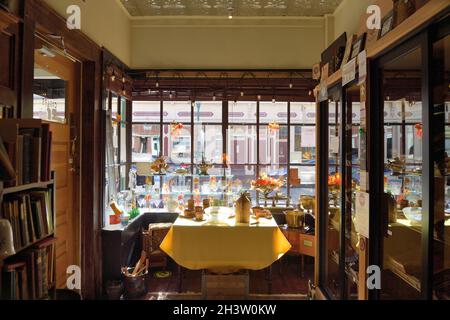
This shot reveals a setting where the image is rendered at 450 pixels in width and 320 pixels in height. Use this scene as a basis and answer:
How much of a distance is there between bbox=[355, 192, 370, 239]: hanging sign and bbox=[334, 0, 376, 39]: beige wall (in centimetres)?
174

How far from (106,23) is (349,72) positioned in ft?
8.47

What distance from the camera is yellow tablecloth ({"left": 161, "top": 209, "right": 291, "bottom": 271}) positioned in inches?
116

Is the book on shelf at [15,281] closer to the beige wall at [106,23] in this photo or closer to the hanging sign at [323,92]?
the beige wall at [106,23]

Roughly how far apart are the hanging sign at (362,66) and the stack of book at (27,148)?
6.38 ft

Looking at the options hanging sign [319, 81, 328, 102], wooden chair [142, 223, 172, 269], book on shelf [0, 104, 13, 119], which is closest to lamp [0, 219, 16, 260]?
book on shelf [0, 104, 13, 119]

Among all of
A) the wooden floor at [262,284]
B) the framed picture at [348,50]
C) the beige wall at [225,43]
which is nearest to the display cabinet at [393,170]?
the framed picture at [348,50]

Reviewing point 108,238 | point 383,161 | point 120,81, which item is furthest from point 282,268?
point 120,81

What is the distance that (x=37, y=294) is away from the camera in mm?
1732

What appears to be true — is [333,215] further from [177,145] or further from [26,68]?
[26,68]

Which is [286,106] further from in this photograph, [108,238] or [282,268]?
[108,238]

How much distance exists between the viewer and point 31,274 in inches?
66.9

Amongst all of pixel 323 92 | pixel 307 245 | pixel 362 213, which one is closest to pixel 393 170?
pixel 362 213

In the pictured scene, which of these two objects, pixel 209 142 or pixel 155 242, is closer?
pixel 155 242
